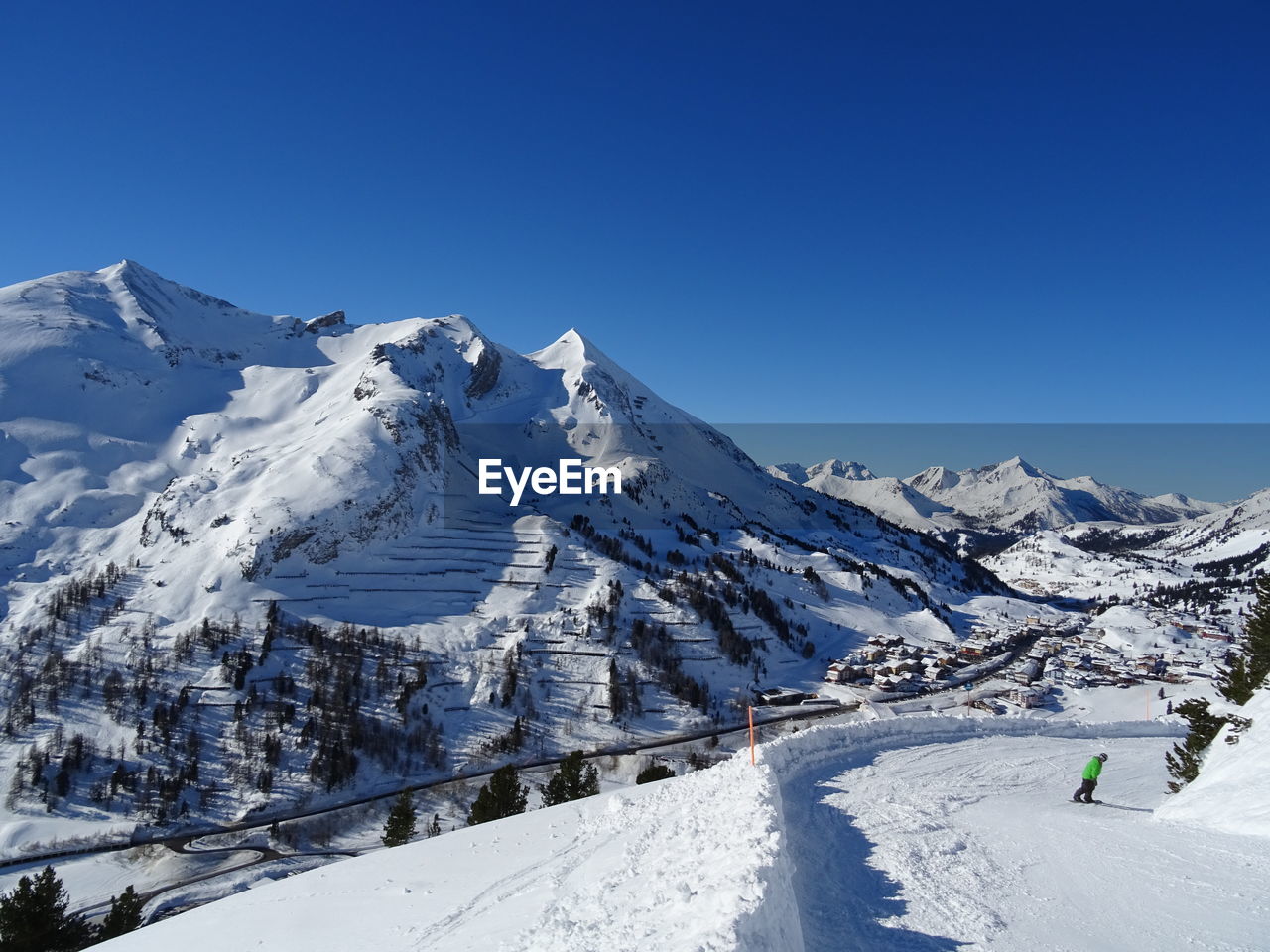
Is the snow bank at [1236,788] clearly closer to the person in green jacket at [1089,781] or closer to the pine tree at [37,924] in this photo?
the person in green jacket at [1089,781]

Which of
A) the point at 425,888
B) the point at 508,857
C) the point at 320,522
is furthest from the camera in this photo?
the point at 320,522

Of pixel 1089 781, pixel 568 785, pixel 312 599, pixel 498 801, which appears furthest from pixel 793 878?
pixel 312 599

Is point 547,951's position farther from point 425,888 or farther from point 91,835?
point 91,835

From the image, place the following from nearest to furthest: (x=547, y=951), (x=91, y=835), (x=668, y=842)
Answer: (x=547, y=951) → (x=668, y=842) → (x=91, y=835)

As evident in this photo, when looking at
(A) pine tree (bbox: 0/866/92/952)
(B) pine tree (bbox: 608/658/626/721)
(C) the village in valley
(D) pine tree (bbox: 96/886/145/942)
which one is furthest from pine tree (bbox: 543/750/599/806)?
(C) the village in valley

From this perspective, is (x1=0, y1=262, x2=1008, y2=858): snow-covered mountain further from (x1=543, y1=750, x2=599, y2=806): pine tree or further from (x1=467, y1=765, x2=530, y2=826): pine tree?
(x1=543, y1=750, x2=599, y2=806): pine tree

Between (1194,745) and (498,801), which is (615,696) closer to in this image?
(498,801)

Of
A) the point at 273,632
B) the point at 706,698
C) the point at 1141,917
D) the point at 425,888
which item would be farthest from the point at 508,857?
the point at 273,632
